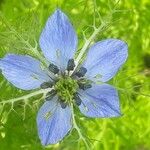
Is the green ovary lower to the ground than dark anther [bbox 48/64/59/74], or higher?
lower

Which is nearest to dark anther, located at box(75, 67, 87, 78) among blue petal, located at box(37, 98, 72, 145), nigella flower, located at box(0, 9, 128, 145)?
nigella flower, located at box(0, 9, 128, 145)

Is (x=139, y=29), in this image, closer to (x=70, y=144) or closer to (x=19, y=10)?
(x=19, y=10)

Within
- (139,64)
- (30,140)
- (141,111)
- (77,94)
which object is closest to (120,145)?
(141,111)

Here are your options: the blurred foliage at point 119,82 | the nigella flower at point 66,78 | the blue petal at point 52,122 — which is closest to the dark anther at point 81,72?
the nigella flower at point 66,78

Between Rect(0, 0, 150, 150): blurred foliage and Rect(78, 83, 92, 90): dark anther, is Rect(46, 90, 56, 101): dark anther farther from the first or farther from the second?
Rect(0, 0, 150, 150): blurred foliage

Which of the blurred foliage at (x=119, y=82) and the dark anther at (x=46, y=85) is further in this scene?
the blurred foliage at (x=119, y=82)

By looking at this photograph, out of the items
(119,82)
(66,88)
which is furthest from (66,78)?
(119,82)

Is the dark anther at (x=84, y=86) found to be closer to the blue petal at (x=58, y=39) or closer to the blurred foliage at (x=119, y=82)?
the blue petal at (x=58, y=39)

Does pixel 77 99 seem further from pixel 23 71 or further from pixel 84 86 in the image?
pixel 23 71
